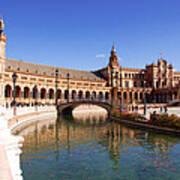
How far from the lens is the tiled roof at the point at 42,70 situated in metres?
85.3

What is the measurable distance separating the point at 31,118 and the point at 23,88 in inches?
1400

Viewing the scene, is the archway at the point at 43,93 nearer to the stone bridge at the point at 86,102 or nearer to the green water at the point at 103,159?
the stone bridge at the point at 86,102

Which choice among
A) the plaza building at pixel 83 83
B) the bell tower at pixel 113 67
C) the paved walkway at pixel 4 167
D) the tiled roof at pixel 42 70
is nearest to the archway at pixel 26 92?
the plaza building at pixel 83 83

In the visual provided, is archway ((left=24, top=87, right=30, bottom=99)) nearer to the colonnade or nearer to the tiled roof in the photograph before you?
the colonnade

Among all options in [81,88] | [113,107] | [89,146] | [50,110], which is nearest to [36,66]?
[81,88]

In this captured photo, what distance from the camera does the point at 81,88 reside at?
336 feet

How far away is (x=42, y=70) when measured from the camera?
9688cm

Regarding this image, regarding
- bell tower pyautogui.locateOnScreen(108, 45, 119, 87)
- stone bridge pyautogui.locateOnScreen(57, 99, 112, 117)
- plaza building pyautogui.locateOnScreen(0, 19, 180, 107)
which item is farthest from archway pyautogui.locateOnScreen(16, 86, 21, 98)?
bell tower pyautogui.locateOnScreen(108, 45, 119, 87)

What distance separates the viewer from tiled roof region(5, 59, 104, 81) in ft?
280

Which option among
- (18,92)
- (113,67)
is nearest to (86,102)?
(18,92)

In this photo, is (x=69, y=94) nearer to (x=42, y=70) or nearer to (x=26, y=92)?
(x=42, y=70)

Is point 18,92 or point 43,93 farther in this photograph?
point 43,93

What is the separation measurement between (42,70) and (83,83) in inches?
853

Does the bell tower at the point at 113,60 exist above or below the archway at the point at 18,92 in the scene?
above
